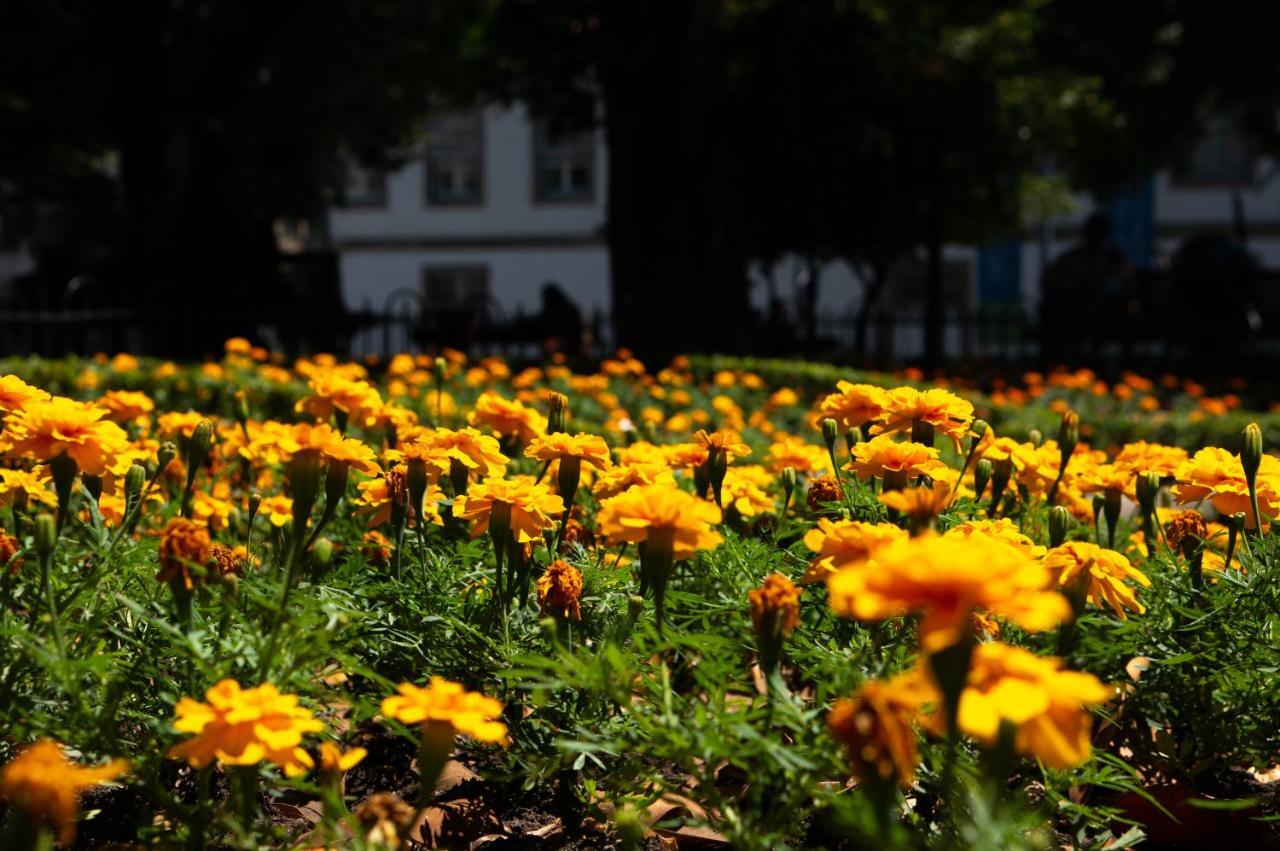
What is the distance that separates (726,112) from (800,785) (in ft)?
45.6

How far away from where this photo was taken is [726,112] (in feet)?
47.3

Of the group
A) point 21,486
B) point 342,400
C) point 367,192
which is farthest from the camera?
point 367,192

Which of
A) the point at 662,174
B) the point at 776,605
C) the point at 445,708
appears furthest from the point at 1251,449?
the point at 662,174

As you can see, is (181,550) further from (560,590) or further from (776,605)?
(776,605)

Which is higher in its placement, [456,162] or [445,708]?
[456,162]

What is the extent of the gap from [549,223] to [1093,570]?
103 ft

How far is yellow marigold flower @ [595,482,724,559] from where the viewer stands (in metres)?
1.33

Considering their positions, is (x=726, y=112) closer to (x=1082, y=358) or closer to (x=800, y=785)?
(x=1082, y=358)

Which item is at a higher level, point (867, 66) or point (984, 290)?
point (867, 66)

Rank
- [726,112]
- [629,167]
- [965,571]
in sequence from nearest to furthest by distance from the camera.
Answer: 1. [965,571]
2. [629,167]
3. [726,112]

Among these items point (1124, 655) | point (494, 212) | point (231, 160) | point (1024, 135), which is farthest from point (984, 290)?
point (1124, 655)

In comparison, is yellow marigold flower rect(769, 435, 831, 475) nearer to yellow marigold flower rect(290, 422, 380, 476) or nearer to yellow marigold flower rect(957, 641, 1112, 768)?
yellow marigold flower rect(290, 422, 380, 476)

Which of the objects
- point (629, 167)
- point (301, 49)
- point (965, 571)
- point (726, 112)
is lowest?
point (965, 571)

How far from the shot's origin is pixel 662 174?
30.8 feet
